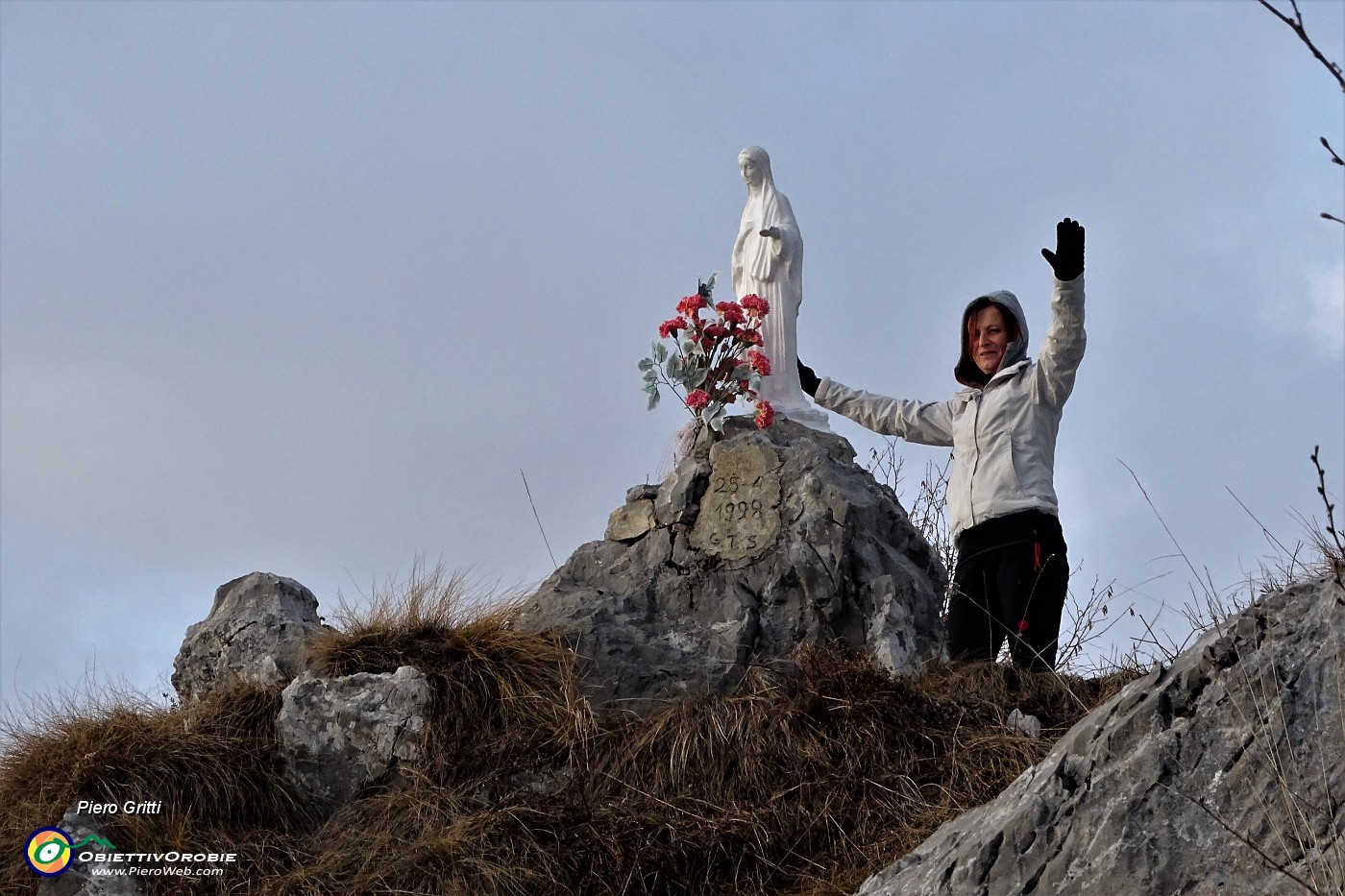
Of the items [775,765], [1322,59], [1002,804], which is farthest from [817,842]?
[1322,59]

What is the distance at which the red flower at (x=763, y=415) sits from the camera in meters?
7.84

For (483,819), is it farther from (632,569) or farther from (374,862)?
(632,569)

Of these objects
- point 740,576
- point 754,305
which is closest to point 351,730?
point 740,576

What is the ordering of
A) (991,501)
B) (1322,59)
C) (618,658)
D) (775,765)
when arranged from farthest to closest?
(618,658)
(991,501)
(775,765)
(1322,59)

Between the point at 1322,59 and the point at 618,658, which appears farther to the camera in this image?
the point at 618,658

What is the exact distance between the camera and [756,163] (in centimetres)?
941

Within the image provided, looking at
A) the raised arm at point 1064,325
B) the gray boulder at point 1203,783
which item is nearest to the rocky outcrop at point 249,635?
the raised arm at point 1064,325

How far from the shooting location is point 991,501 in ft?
20.0

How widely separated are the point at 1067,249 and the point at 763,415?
2.56m

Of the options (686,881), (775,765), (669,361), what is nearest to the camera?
(686,881)

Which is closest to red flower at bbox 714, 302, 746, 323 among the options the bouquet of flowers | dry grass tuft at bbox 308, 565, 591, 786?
the bouquet of flowers

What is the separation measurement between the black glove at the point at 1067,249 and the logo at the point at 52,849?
433 cm

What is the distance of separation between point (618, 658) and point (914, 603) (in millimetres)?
1645

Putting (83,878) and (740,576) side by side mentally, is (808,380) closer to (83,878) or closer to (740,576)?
(740,576)
